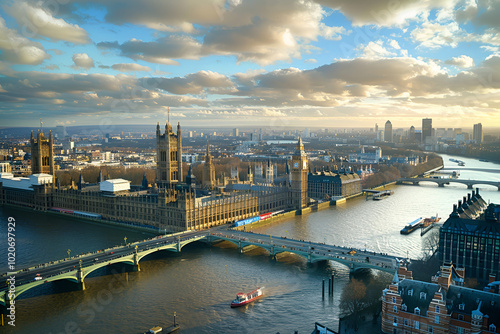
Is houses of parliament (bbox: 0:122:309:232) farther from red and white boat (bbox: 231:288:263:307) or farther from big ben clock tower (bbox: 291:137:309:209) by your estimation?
red and white boat (bbox: 231:288:263:307)

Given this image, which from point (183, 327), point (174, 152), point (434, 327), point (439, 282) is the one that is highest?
point (174, 152)

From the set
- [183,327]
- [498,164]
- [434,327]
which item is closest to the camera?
[434,327]

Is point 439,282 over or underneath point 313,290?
over

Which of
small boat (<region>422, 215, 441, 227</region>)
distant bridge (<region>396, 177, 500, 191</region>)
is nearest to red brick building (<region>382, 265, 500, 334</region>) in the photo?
small boat (<region>422, 215, 441, 227</region>)

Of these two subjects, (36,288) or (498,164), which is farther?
(498,164)

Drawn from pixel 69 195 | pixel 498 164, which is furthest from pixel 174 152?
pixel 498 164

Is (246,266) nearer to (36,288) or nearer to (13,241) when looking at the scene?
(36,288)

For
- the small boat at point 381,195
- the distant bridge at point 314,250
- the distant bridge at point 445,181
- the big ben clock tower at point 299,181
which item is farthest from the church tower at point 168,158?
the distant bridge at point 445,181

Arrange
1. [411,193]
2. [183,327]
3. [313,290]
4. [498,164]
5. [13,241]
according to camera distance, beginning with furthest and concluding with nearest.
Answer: [498,164]
[411,193]
[13,241]
[313,290]
[183,327]
